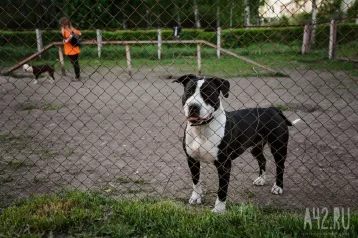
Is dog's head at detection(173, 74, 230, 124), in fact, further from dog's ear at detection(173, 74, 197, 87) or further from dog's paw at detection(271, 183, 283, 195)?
dog's paw at detection(271, 183, 283, 195)

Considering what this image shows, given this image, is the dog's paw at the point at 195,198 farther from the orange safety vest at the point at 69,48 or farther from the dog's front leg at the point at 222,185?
the orange safety vest at the point at 69,48

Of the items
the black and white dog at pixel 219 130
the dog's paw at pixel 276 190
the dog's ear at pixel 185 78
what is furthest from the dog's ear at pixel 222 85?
the dog's paw at pixel 276 190

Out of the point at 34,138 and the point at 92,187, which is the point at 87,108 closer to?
the point at 34,138

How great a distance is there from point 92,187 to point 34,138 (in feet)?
7.15

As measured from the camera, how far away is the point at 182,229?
269 cm

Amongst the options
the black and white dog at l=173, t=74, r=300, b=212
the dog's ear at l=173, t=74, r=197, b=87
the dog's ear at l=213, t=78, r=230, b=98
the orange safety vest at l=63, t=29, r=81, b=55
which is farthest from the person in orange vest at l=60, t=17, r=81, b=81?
the dog's ear at l=213, t=78, r=230, b=98

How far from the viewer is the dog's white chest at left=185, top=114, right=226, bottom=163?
3316mm

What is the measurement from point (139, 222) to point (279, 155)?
6.22 ft

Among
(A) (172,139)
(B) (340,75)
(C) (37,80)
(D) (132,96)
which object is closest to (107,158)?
(A) (172,139)

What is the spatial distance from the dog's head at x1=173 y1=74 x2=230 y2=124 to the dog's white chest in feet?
0.40

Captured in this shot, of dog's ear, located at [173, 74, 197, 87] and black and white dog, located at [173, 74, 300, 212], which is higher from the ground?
dog's ear, located at [173, 74, 197, 87]

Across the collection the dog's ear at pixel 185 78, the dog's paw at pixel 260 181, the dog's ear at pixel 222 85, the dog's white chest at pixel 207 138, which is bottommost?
the dog's paw at pixel 260 181

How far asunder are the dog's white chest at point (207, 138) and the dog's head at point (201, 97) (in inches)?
4.8

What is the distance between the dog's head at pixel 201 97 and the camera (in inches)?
123
